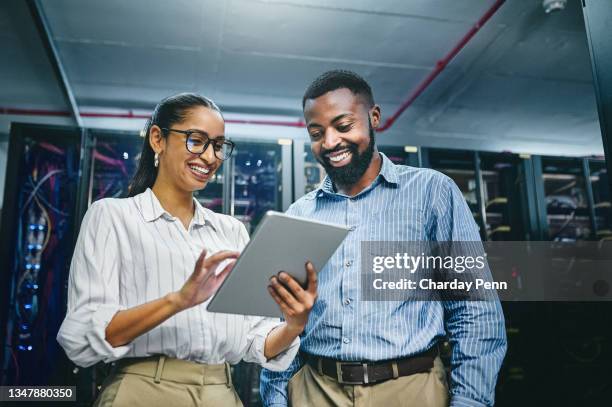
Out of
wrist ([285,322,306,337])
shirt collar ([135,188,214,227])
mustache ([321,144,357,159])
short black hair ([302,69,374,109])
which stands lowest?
wrist ([285,322,306,337])

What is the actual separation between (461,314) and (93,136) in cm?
Result: 254

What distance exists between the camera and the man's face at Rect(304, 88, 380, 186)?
4.95 ft

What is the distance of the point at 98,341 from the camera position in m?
0.99

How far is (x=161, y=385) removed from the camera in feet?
3.54

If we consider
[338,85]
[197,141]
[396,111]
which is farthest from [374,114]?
[396,111]

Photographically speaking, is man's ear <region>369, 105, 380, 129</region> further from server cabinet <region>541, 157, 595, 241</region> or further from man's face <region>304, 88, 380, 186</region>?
server cabinet <region>541, 157, 595, 241</region>

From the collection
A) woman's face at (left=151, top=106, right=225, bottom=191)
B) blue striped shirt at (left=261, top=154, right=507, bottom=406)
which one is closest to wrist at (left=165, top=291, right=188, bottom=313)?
woman's face at (left=151, top=106, right=225, bottom=191)

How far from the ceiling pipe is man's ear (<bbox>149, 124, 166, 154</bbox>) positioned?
245cm

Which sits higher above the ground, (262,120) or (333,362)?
(262,120)

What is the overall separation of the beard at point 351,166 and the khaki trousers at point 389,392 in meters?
0.64

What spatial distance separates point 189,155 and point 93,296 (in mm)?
445

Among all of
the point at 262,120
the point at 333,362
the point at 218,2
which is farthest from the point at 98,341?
the point at 262,120

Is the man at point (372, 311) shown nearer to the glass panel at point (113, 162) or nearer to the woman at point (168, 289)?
the woman at point (168, 289)

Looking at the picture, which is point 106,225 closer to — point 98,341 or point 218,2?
point 98,341
